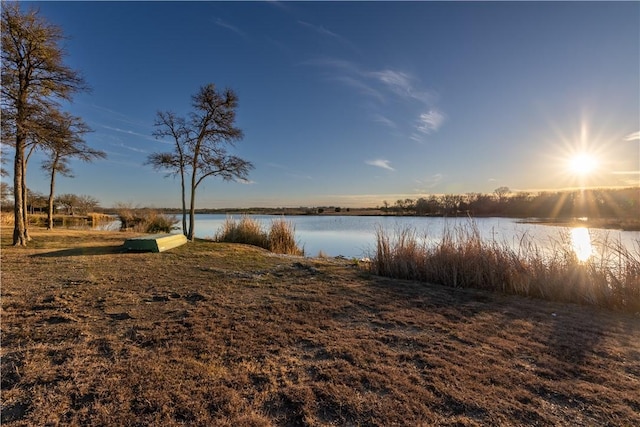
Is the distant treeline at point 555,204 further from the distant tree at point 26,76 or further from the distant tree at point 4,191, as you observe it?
the distant tree at point 4,191

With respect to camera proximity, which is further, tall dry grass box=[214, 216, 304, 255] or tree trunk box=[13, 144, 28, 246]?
tall dry grass box=[214, 216, 304, 255]

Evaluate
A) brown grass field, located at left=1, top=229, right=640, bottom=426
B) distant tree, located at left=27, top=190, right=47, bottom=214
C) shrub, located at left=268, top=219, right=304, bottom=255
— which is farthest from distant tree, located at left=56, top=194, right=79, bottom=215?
brown grass field, located at left=1, top=229, right=640, bottom=426

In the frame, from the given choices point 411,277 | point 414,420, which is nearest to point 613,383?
point 414,420

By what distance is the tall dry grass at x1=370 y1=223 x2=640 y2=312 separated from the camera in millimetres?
4426

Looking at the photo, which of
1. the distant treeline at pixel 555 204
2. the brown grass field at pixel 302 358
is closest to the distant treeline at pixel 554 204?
the distant treeline at pixel 555 204

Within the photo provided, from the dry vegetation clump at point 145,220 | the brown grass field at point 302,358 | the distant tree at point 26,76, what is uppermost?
the distant tree at point 26,76

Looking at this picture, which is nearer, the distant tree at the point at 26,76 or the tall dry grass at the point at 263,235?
the distant tree at the point at 26,76

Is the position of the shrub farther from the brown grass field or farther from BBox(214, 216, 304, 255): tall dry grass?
the brown grass field

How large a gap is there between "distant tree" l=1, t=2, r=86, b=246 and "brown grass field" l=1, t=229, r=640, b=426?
433cm

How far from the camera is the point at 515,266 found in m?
5.23

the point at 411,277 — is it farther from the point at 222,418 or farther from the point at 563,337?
the point at 222,418

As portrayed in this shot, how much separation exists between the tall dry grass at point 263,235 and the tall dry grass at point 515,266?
15.7 feet

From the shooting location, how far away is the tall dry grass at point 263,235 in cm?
1093

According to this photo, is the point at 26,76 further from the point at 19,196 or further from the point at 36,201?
the point at 36,201
